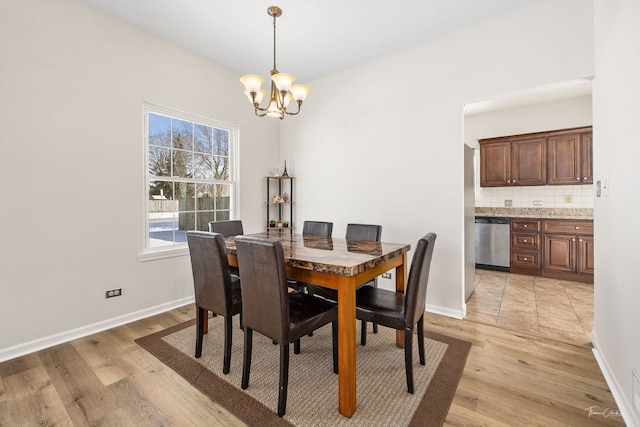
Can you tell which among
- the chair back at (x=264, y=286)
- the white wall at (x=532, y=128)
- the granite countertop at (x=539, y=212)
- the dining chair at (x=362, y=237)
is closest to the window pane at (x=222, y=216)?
the dining chair at (x=362, y=237)

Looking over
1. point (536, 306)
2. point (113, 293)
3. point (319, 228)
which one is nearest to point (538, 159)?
point (536, 306)

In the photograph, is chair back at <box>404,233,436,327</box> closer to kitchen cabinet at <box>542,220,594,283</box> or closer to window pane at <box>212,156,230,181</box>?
window pane at <box>212,156,230,181</box>

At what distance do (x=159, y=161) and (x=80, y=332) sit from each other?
178 centimetres

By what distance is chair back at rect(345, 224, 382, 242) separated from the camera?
2770 millimetres

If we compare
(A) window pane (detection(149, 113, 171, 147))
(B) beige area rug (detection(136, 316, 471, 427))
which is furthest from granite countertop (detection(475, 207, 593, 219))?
(A) window pane (detection(149, 113, 171, 147))

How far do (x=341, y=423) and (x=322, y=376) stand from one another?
0.43 m

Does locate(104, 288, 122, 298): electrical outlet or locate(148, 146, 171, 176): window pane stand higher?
locate(148, 146, 171, 176): window pane

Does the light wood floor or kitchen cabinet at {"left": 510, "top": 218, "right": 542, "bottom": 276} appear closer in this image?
the light wood floor

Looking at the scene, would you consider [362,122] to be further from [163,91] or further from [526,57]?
[163,91]

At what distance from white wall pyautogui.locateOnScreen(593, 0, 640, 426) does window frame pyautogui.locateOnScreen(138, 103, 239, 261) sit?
3.62 metres

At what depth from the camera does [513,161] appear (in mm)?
4840

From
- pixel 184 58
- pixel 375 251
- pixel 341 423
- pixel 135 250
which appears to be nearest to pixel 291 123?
pixel 184 58

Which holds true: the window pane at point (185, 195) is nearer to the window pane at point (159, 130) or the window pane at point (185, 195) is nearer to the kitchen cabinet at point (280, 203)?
the window pane at point (159, 130)

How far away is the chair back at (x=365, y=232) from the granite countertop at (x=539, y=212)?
126 inches
